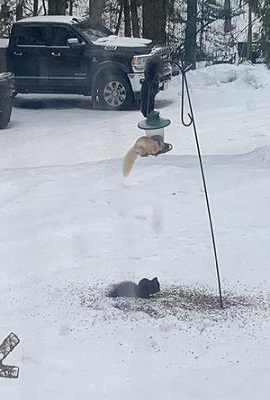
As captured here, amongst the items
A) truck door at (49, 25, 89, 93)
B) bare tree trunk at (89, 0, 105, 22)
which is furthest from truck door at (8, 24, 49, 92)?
bare tree trunk at (89, 0, 105, 22)

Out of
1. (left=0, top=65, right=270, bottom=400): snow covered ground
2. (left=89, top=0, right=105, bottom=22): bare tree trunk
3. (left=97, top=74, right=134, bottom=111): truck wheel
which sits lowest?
(left=97, top=74, right=134, bottom=111): truck wheel

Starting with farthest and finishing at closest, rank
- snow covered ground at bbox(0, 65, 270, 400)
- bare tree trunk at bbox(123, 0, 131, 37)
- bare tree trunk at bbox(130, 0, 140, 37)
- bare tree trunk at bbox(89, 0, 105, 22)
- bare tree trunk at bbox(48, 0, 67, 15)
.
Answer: bare tree trunk at bbox(123, 0, 131, 37) < bare tree trunk at bbox(89, 0, 105, 22) < bare tree trunk at bbox(130, 0, 140, 37) < bare tree trunk at bbox(48, 0, 67, 15) < snow covered ground at bbox(0, 65, 270, 400)

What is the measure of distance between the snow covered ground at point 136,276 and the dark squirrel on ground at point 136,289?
0.26 feet

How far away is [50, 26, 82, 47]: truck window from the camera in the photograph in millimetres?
16097

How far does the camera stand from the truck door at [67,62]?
52.3ft

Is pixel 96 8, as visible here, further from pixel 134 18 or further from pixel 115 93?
pixel 115 93

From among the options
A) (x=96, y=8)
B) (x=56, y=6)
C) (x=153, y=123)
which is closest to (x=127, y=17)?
(x=96, y=8)

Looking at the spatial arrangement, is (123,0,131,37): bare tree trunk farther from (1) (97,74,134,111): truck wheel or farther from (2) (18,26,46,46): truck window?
(1) (97,74,134,111): truck wheel

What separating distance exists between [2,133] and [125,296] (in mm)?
8615

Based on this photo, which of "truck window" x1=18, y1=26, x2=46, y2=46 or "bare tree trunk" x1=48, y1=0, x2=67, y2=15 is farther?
"bare tree trunk" x1=48, y1=0, x2=67, y2=15

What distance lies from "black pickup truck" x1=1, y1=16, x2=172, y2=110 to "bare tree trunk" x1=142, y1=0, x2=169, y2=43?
99.4 inches

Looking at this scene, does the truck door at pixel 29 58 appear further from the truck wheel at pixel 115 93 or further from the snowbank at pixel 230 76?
the snowbank at pixel 230 76

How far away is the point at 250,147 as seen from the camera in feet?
36.9

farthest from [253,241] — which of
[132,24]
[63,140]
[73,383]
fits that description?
[132,24]
